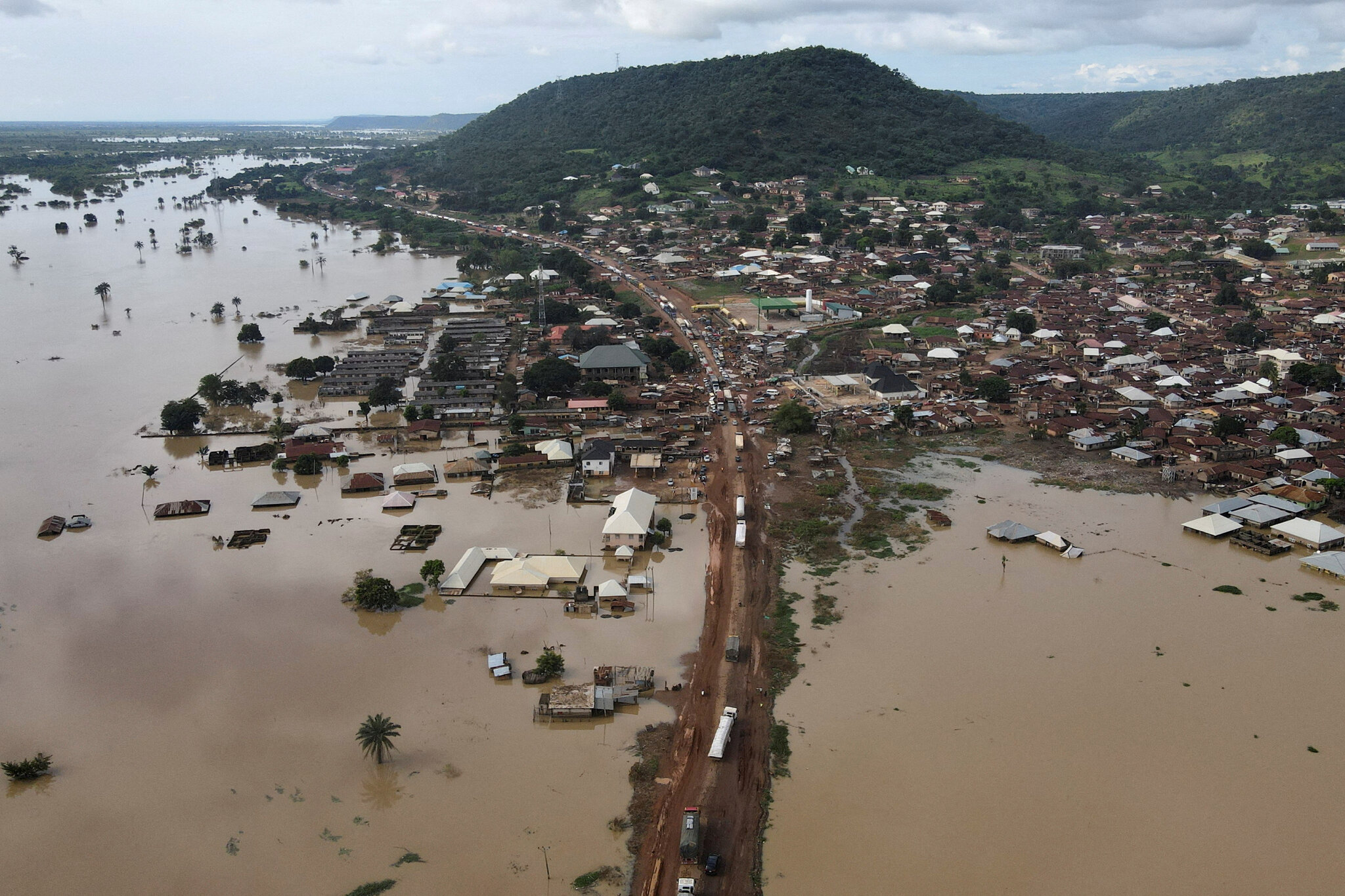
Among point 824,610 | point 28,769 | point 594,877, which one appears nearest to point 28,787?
point 28,769

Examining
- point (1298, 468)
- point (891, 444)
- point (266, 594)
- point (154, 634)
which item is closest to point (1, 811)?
point (154, 634)

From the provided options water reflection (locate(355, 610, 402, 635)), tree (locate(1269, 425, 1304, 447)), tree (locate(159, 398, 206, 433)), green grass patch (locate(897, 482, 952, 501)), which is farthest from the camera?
tree (locate(159, 398, 206, 433))

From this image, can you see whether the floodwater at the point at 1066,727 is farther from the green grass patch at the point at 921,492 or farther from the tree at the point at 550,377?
the tree at the point at 550,377

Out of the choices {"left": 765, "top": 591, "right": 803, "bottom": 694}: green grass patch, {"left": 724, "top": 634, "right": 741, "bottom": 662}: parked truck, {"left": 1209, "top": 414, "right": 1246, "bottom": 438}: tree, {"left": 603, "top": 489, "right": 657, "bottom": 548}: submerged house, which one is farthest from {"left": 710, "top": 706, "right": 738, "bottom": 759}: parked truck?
{"left": 1209, "top": 414, "right": 1246, "bottom": 438}: tree

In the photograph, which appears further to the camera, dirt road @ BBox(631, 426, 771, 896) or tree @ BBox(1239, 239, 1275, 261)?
tree @ BBox(1239, 239, 1275, 261)

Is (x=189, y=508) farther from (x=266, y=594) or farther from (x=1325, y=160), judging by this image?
(x=1325, y=160)

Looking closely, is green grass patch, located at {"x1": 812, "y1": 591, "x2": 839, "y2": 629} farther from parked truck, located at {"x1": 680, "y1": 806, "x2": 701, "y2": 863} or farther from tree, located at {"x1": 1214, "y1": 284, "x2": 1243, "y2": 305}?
tree, located at {"x1": 1214, "y1": 284, "x2": 1243, "y2": 305}
